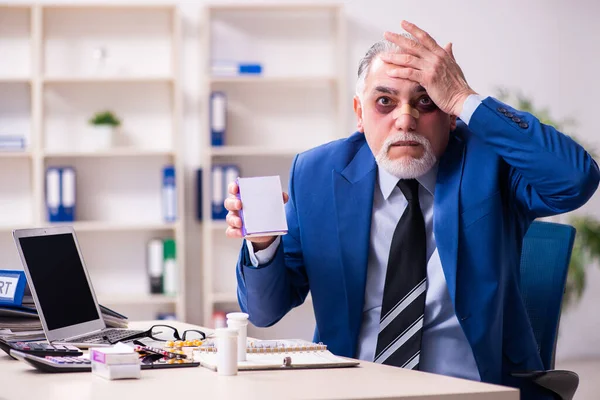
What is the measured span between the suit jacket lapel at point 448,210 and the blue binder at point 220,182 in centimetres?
285

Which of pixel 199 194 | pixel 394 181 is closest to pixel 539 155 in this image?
pixel 394 181

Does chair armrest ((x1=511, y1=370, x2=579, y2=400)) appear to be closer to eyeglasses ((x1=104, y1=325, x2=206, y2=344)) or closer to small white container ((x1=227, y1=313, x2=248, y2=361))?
small white container ((x1=227, y1=313, x2=248, y2=361))

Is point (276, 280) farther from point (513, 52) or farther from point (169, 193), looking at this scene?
point (513, 52)

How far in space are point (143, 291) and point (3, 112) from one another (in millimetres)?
1361

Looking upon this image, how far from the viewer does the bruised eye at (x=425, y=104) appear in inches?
79.4

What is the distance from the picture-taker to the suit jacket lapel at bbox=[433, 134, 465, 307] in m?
1.90

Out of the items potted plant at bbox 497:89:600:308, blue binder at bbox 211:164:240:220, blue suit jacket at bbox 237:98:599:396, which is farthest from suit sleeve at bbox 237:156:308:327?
potted plant at bbox 497:89:600:308

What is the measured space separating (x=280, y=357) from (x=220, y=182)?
323cm

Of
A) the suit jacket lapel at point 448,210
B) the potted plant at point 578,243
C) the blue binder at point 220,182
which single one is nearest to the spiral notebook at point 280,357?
the suit jacket lapel at point 448,210

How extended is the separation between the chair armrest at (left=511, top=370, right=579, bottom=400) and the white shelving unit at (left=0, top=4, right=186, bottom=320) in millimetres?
3400

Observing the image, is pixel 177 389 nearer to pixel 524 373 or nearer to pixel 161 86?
pixel 524 373

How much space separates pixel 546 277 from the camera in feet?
6.48

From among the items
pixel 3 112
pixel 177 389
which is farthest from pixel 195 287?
pixel 177 389

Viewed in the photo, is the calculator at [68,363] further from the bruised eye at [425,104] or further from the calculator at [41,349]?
the bruised eye at [425,104]
